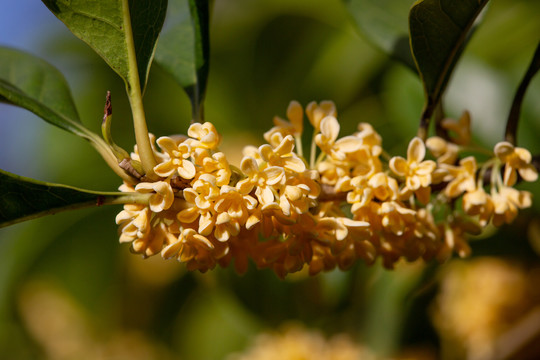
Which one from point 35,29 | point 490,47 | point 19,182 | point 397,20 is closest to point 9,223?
point 19,182

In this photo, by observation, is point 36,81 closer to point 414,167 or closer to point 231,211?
point 231,211

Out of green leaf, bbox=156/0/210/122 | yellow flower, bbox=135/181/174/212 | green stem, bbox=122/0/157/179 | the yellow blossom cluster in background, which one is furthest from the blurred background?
yellow flower, bbox=135/181/174/212

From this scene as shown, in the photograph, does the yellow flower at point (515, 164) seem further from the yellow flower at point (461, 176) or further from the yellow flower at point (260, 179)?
the yellow flower at point (260, 179)

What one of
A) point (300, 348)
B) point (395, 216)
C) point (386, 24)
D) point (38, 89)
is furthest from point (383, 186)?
point (300, 348)

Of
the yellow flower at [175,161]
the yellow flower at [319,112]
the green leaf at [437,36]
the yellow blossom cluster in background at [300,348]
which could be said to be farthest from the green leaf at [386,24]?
the yellow blossom cluster in background at [300,348]

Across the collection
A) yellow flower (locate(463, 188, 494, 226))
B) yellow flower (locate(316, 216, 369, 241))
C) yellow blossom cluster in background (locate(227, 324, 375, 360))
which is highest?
A: yellow flower (locate(316, 216, 369, 241))

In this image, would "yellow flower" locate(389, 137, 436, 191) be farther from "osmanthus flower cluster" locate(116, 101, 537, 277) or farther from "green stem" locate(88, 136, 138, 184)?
"green stem" locate(88, 136, 138, 184)

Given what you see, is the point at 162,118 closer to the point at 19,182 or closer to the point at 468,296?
the point at 468,296
